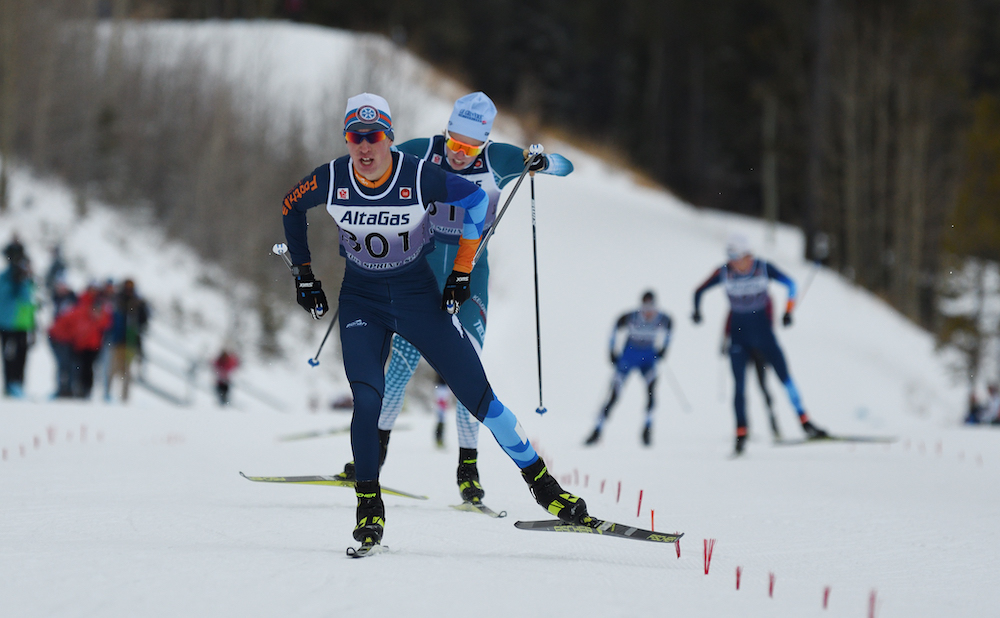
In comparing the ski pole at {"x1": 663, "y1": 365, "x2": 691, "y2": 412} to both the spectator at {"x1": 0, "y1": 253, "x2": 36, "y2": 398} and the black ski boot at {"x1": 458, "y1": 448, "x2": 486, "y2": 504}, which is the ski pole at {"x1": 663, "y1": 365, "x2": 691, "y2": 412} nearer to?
the spectator at {"x1": 0, "y1": 253, "x2": 36, "y2": 398}

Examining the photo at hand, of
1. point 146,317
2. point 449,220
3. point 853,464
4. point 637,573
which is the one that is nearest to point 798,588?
point 637,573

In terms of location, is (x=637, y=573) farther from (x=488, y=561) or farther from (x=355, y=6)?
(x=355, y=6)

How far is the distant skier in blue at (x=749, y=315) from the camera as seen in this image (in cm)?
959

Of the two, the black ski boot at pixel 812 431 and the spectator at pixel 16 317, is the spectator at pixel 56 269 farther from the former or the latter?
the black ski boot at pixel 812 431

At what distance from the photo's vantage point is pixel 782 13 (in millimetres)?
35312

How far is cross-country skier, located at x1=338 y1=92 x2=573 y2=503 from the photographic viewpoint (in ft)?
18.3

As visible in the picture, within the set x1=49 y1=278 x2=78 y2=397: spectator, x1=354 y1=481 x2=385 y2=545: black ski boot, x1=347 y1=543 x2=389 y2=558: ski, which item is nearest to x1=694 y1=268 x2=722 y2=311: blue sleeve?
x1=354 y1=481 x2=385 y2=545: black ski boot

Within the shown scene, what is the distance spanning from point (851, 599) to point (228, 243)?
2296 centimetres

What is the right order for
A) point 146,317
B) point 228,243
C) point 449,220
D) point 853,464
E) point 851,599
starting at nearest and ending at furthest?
1. point 851,599
2. point 449,220
3. point 853,464
4. point 146,317
5. point 228,243

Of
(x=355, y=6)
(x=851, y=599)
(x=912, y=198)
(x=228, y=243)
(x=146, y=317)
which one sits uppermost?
(x=355, y=6)

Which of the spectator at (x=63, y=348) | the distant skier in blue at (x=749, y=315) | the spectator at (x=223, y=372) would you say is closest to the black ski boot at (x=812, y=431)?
the distant skier in blue at (x=749, y=315)

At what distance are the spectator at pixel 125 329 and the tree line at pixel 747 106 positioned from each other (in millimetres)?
9447

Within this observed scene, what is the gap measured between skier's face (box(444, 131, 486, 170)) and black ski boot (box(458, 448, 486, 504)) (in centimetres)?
176

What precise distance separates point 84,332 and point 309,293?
30.1ft
